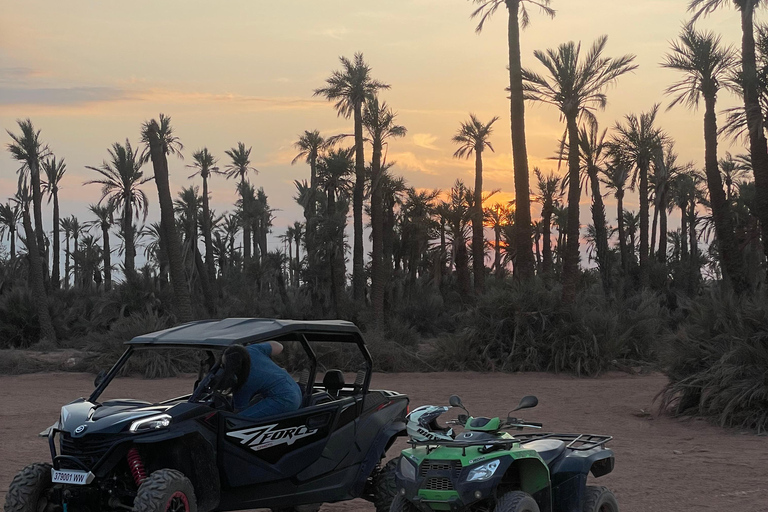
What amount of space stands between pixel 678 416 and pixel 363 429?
855 cm

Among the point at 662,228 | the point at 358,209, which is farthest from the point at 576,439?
the point at 662,228

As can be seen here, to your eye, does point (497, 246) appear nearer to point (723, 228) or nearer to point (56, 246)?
point (56, 246)

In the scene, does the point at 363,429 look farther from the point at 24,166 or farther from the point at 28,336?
the point at 24,166

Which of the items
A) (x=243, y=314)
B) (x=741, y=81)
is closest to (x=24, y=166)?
(x=243, y=314)

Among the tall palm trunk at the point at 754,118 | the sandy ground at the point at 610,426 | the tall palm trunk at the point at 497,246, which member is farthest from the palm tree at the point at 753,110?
the tall palm trunk at the point at 497,246

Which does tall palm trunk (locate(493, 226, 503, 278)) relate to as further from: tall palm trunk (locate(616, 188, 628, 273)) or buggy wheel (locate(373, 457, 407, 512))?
buggy wheel (locate(373, 457, 407, 512))

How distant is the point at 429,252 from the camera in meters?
54.4

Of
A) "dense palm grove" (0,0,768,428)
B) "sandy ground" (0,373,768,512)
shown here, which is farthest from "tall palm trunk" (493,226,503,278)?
"sandy ground" (0,373,768,512)

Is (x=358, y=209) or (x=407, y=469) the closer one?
(x=407, y=469)

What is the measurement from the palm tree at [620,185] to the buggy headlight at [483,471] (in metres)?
38.7

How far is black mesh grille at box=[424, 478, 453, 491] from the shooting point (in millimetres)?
5395

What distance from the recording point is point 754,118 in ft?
72.7

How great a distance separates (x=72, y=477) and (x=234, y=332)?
1.60 m

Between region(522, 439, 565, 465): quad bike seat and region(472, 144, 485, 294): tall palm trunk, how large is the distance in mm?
30144
